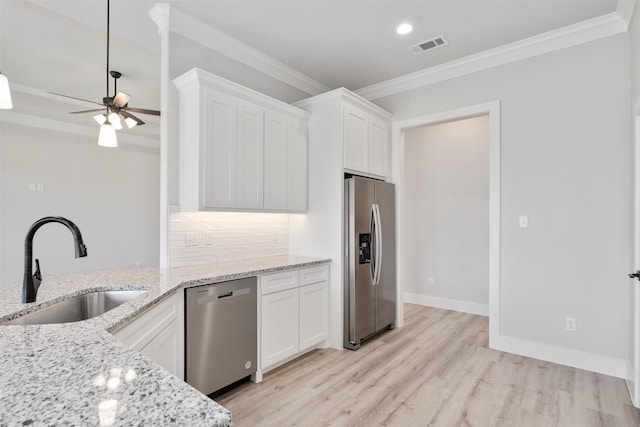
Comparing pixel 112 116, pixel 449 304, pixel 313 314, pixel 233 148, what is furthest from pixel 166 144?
pixel 449 304

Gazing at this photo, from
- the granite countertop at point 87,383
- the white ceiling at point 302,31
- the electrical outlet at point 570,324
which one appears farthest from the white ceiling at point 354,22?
the electrical outlet at point 570,324

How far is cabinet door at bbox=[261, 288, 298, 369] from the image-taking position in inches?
106

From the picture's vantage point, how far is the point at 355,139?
3.51m

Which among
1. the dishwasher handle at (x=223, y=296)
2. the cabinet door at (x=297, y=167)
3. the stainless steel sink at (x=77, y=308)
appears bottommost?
the dishwasher handle at (x=223, y=296)

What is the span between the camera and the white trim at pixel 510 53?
9.29 feet

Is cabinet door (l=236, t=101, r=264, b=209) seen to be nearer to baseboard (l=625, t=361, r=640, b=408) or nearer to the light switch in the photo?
the light switch

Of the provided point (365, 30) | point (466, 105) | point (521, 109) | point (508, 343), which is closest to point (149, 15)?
point (365, 30)

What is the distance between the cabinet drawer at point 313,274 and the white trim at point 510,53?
2289 mm

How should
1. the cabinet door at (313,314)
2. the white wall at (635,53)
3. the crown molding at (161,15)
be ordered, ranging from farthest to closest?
the cabinet door at (313,314) < the crown molding at (161,15) < the white wall at (635,53)

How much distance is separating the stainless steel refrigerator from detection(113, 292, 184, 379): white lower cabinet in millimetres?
1680

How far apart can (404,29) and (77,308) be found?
10.2 ft

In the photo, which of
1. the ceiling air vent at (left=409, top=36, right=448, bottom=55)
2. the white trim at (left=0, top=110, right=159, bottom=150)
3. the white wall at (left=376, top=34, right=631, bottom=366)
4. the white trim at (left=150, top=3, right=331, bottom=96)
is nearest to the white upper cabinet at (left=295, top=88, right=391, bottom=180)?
the white trim at (left=150, top=3, right=331, bottom=96)

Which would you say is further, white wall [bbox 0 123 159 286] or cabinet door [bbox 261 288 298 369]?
white wall [bbox 0 123 159 286]

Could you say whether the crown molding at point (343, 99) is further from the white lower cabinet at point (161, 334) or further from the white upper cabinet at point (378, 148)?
the white lower cabinet at point (161, 334)
